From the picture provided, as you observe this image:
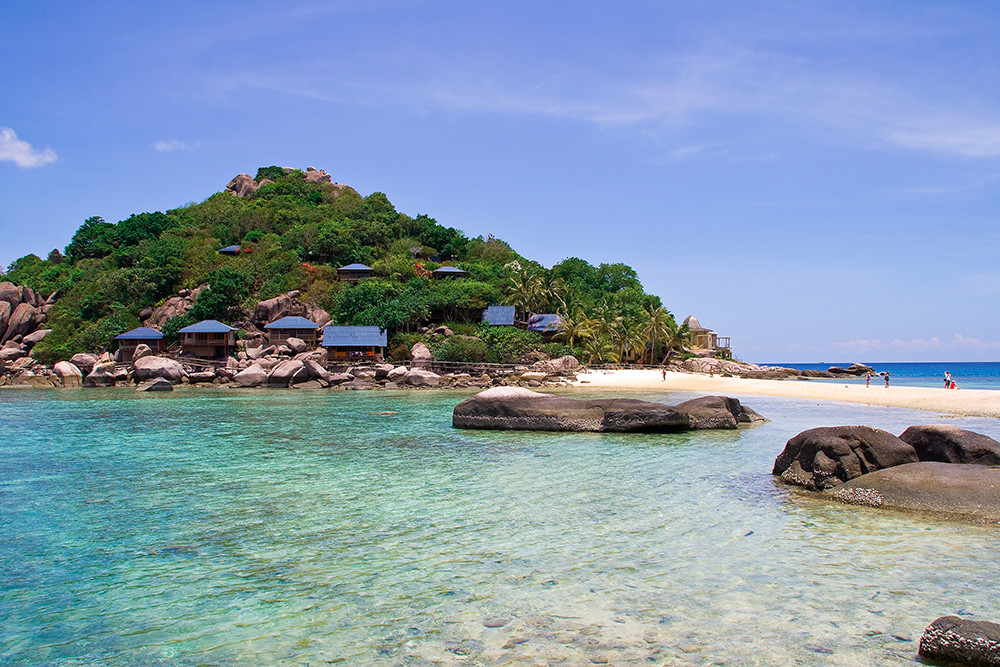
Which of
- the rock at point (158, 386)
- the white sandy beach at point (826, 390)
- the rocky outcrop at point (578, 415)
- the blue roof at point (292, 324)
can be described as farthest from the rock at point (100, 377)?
the rocky outcrop at point (578, 415)

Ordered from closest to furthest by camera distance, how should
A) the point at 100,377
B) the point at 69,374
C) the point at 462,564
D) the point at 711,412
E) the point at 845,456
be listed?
1. the point at 462,564
2. the point at 845,456
3. the point at 711,412
4. the point at 100,377
5. the point at 69,374

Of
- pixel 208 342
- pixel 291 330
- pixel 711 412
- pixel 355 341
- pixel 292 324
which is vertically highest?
pixel 292 324

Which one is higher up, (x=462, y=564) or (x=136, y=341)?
(x=136, y=341)

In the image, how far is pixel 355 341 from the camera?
169 feet

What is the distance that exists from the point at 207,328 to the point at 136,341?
7970 millimetres

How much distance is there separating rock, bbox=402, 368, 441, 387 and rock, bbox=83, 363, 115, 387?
21.6 metres

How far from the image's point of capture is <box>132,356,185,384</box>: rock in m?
44.3

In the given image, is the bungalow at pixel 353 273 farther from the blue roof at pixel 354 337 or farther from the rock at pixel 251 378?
the rock at pixel 251 378

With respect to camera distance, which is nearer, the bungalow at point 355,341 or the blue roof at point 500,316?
the bungalow at point 355,341

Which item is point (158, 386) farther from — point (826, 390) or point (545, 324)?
point (826, 390)

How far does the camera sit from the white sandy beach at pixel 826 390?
90.3 feet

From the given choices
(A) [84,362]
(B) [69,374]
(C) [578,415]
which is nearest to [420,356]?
(A) [84,362]

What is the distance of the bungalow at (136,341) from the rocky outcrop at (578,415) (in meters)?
41.3

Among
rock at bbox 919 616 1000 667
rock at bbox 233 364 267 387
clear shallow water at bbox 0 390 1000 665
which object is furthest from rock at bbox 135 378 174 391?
Answer: rock at bbox 919 616 1000 667
